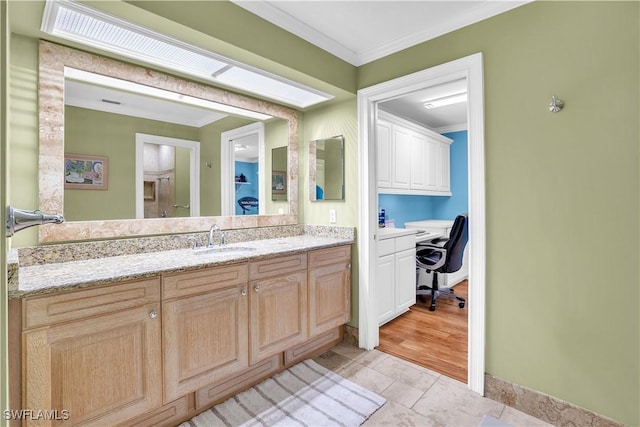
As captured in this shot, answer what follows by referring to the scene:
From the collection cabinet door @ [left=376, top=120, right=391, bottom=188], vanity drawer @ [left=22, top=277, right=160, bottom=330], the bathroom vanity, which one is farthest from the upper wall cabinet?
vanity drawer @ [left=22, top=277, right=160, bottom=330]

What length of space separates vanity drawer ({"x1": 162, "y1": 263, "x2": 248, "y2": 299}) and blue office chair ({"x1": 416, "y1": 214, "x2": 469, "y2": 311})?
2.44 meters

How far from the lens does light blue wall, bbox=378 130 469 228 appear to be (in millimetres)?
4724

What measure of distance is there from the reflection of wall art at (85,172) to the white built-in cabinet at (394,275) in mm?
2085

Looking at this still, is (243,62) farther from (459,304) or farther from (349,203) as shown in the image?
(459,304)

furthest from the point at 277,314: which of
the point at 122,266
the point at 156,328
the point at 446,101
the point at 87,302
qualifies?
the point at 446,101

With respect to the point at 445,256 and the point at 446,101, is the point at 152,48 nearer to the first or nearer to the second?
the point at 446,101

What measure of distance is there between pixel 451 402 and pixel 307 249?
131cm

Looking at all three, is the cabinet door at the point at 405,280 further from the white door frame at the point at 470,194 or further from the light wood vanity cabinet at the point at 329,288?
the light wood vanity cabinet at the point at 329,288

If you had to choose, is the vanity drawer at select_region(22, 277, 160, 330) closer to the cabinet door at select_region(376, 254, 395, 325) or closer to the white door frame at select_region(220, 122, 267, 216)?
the white door frame at select_region(220, 122, 267, 216)

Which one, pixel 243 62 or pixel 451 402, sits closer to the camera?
pixel 451 402

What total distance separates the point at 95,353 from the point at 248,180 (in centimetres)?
163

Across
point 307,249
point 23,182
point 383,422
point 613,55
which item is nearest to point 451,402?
point 383,422

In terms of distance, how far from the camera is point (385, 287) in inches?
116

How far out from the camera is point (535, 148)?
5.78 ft
